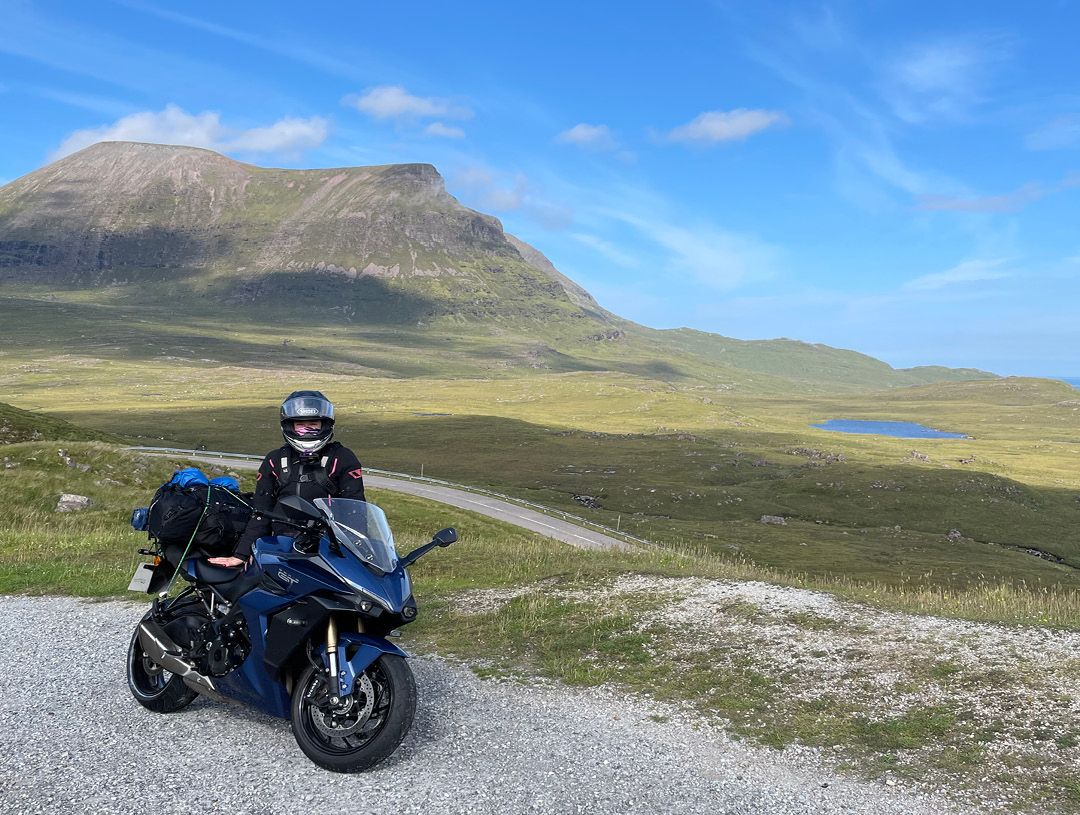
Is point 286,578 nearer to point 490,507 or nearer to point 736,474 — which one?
point 490,507

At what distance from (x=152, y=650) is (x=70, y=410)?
495 ft

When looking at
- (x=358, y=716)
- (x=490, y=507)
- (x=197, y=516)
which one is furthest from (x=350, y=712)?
A: (x=490, y=507)

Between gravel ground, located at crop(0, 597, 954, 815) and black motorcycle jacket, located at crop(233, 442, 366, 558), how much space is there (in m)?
2.36

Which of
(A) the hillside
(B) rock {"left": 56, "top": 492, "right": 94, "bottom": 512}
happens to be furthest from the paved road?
(B) rock {"left": 56, "top": 492, "right": 94, "bottom": 512}

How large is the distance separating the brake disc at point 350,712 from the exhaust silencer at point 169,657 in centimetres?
163

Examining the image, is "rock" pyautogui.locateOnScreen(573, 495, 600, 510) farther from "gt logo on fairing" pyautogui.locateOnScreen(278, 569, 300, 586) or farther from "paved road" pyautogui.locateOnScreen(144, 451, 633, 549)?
"gt logo on fairing" pyautogui.locateOnScreen(278, 569, 300, 586)

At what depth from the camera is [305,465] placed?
29.1 feet

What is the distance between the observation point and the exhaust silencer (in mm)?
8500

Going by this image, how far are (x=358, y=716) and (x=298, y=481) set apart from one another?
284cm

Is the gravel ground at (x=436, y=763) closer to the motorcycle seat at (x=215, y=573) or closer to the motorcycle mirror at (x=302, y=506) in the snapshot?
the motorcycle seat at (x=215, y=573)

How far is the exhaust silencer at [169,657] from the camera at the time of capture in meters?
8.50

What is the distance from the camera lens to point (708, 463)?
11519 cm

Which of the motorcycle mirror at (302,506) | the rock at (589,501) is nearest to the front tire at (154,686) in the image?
the motorcycle mirror at (302,506)

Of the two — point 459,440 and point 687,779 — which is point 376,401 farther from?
point 687,779
